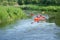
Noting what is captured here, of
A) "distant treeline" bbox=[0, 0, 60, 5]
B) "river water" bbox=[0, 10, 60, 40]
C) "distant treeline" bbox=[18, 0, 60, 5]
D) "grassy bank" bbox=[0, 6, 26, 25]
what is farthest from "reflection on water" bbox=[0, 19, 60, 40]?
"distant treeline" bbox=[18, 0, 60, 5]

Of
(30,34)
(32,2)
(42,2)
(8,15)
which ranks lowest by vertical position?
(32,2)

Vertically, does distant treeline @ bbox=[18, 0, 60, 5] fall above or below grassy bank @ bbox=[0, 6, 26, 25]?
below

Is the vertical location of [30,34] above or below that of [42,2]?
above

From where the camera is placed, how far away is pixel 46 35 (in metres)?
20.6

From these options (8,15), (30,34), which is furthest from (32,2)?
(30,34)

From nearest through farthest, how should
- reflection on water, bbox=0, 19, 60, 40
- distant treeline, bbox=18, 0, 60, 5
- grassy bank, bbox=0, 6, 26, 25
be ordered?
reflection on water, bbox=0, 19, 60, 40 < grassy bank, bbox=0, 6, 26, 25 < distant treeline, bbox=18, 0, 60, 5

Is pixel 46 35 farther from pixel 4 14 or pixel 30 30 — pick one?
pixel 4 14

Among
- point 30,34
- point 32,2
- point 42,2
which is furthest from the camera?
point 32,2

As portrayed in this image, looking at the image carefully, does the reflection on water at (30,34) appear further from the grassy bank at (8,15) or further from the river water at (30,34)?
the grassy bank at (8,15)

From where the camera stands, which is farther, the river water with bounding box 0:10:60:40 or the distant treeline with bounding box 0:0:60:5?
the distant treeline with bounding box 0:0:60:5

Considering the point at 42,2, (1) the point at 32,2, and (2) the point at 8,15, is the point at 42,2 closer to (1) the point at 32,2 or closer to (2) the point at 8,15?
(1) the point at 32,2

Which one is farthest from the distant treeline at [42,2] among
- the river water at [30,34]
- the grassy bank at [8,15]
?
the river water at [30,34]

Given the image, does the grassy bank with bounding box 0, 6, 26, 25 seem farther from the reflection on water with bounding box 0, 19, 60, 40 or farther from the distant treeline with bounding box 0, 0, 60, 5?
the distant treeline with bounding box 0, 0, 60, 5

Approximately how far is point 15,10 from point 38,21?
16.4 feet
